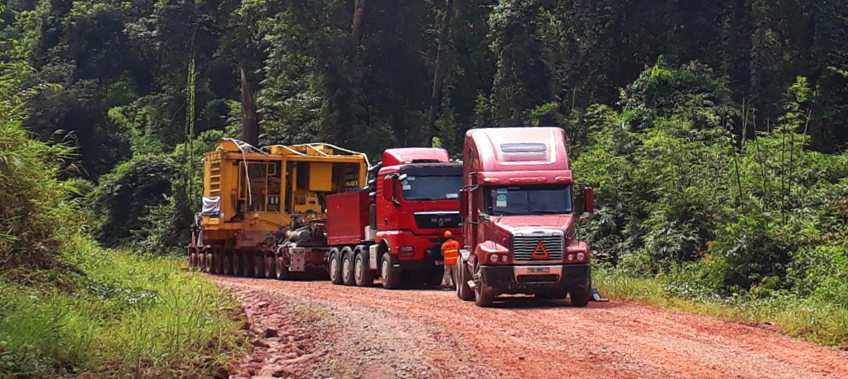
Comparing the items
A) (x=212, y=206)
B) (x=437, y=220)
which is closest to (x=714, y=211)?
(x=437, y=220)

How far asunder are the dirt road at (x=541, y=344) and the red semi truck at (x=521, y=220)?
1.73 feet

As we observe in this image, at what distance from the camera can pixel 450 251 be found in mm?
22938

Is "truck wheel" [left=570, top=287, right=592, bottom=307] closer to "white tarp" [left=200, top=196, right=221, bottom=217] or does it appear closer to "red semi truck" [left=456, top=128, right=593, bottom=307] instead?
"red semi truck" [left=456, top=128, right=593, bottom=307]

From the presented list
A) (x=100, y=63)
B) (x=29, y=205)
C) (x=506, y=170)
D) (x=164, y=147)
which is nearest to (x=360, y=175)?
(x=506, y=170)

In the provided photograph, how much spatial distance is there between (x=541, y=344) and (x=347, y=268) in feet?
46.4

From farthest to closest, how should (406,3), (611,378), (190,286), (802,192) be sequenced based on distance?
(406,3) → (802,192) → (190,286) → (611,378)

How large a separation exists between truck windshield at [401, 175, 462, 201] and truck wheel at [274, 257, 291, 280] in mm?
6618

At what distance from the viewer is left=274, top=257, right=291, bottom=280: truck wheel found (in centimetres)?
3005

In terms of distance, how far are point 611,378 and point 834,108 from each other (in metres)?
25.2

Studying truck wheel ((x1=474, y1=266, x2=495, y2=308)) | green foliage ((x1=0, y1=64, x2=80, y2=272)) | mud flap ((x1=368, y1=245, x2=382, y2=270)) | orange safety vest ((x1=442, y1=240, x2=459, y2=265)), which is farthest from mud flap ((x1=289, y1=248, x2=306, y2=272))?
green foliage ((x1=0, y1=64, x2=80, y2=272))

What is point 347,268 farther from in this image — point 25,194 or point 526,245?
point 25,194

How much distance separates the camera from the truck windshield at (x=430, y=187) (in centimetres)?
2461

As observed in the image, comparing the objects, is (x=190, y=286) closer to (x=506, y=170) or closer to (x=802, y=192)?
(x=506, y=170)

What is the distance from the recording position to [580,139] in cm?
3900
